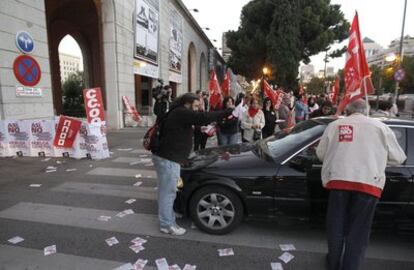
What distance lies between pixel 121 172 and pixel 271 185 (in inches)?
163

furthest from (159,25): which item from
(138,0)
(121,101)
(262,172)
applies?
(262,172)

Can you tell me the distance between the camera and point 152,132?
3514 millimetres

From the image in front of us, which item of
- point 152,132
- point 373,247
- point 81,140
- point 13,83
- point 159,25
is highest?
point 159,25

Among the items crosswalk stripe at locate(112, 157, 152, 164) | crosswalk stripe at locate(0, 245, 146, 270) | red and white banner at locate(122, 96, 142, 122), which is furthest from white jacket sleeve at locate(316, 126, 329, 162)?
red and white banner at locate(122, 96, 142, 122)

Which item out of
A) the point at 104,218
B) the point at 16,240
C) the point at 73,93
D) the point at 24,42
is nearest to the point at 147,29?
the point at 24,42

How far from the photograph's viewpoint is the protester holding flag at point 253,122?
6444 mm

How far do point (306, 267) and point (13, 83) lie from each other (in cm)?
850

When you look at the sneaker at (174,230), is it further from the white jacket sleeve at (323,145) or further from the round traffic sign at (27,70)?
the round traffic sign at (27,70)

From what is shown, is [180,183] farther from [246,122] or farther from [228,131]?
[246,122]

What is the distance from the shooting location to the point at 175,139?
3400 millimetres

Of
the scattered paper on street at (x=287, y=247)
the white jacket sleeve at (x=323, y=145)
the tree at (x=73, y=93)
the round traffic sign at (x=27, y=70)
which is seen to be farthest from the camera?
the tree at (x=73, y=93)

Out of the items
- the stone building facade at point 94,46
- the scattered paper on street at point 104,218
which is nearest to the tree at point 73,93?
the stone building facade at point 94,46

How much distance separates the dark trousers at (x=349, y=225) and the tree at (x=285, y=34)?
26.6m

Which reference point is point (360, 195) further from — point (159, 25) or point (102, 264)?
point (159, 25)
